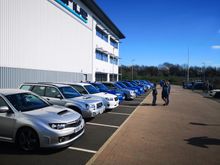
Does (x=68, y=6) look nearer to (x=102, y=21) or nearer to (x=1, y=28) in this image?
(x=1, y=28)

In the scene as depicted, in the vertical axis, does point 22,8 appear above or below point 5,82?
above

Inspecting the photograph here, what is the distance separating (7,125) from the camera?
532 cm

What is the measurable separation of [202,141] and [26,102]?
5616mm

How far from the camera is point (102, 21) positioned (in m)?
33.4

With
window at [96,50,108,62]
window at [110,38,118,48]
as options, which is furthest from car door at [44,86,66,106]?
window at [110,38,118,48]

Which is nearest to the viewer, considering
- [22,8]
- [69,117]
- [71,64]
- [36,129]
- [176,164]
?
[176,164]

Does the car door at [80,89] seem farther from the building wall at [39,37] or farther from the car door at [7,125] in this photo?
the car door at [7,125]

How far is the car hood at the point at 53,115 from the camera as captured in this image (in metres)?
5.16

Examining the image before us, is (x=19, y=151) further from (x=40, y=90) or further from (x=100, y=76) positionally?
(x=100, y=76)

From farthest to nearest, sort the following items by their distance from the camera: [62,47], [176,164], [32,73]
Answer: [62,47] → [32,73] → [176,164]

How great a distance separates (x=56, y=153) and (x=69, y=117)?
0.97 m

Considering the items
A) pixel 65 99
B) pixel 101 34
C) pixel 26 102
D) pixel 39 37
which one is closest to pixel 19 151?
pixel 26 102

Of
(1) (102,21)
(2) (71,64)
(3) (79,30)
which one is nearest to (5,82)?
(2) (71,64)

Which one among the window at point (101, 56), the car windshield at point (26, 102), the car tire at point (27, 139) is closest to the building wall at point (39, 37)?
the car windshield at point (26, 102)
